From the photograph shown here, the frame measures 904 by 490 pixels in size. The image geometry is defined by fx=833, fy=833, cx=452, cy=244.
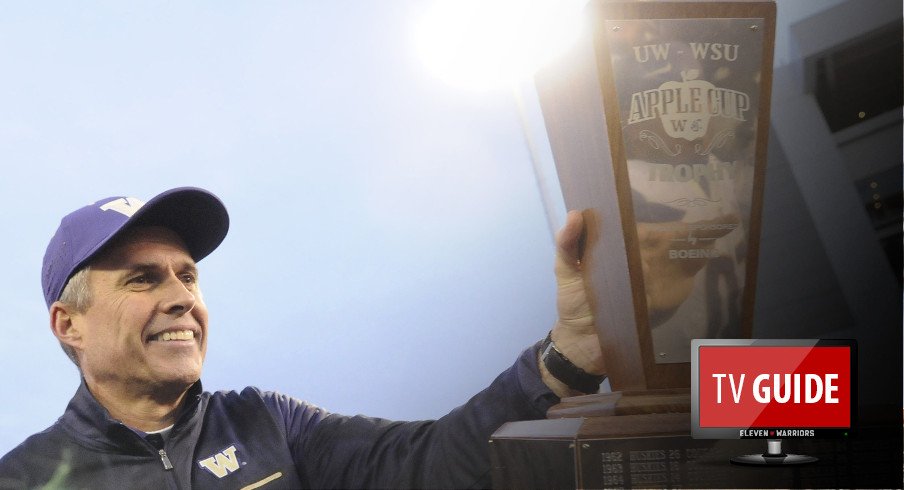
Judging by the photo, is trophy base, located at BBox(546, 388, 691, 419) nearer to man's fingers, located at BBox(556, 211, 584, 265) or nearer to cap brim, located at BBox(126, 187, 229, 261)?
man's fingers, located at BBox(556, 211, 584, 265)

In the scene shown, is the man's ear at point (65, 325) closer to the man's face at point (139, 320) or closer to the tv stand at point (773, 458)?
the man's face at point (139, 320)

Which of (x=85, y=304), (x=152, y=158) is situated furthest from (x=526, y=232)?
(x=85, y=304)

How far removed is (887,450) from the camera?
1.19 metres

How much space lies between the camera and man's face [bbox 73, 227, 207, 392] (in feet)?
4.59

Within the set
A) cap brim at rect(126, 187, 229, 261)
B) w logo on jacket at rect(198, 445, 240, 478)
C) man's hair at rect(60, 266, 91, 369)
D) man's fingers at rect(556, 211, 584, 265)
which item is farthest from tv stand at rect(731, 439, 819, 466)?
man's hair at rect(60, 266, 91, 369)

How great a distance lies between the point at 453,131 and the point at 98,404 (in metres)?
0.85

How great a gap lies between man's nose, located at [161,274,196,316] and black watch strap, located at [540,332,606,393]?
0.63 meters

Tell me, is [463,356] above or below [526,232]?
below

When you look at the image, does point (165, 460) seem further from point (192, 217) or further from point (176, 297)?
point (192, 217)

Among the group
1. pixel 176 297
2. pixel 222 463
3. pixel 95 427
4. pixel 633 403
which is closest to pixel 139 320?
pixel 176 297

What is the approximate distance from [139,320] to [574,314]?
73 cm

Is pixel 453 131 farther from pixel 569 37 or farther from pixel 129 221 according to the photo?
pixel 129 221

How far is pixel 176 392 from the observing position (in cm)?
147

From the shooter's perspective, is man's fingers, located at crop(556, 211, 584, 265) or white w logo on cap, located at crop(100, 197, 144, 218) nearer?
man's fingers, located at crop(556, 211, 584, 265)
